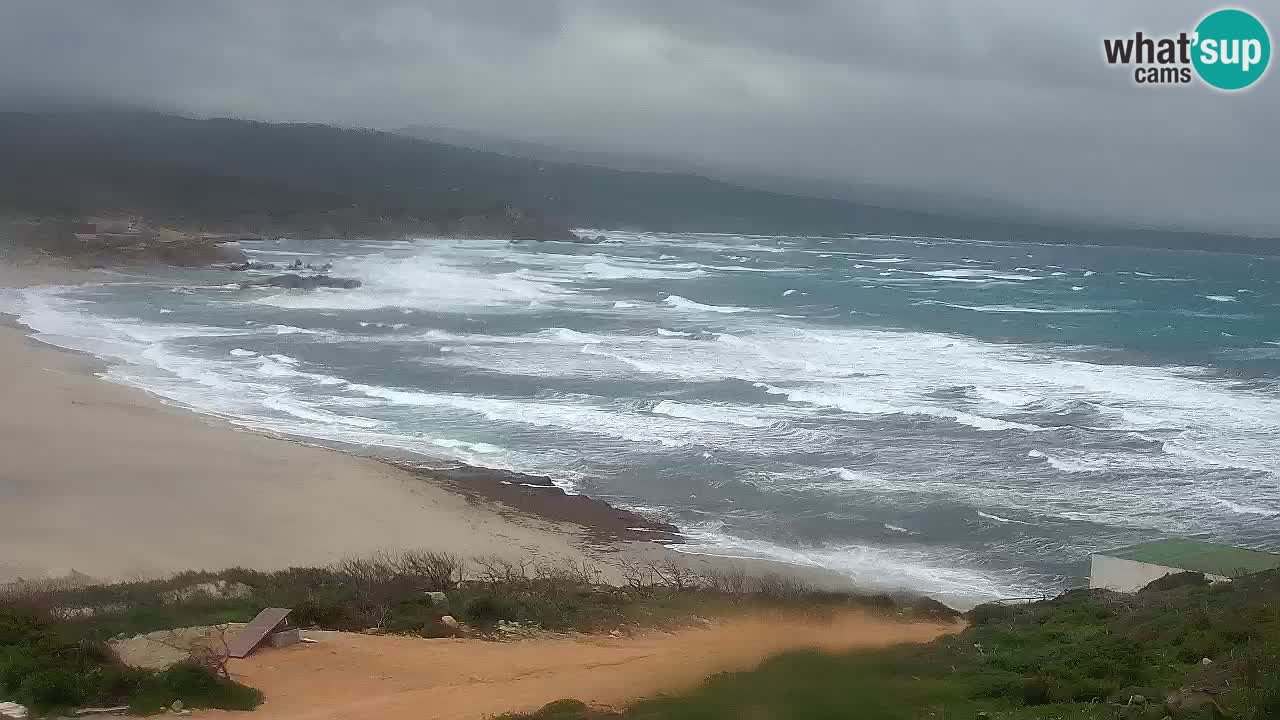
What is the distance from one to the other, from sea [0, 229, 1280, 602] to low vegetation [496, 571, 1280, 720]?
5896 millimetres

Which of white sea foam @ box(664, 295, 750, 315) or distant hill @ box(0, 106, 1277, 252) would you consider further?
distant hill @ box(0, 106, 1277, 252)

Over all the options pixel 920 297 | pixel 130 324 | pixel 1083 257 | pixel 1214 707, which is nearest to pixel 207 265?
pixel 130 324

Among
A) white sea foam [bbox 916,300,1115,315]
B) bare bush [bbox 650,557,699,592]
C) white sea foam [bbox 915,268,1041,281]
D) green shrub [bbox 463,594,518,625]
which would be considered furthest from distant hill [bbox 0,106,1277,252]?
green shrub [bbox 463,594,518,625]

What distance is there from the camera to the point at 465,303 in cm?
5150

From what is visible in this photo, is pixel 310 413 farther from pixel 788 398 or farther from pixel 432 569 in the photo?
pixel 432 569

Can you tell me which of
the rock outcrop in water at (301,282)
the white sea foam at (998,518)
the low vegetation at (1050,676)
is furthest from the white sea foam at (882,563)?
the rock outcrop in water at (301,282)

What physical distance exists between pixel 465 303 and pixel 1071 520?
36.2 metres

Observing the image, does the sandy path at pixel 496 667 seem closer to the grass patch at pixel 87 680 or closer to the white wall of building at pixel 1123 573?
the grass patch at pixel 87 680

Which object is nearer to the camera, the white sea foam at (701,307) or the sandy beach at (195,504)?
the sandy beach at (195,504)

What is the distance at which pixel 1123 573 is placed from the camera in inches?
583

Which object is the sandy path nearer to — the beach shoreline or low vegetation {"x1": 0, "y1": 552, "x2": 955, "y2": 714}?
low vegetation {"x1": 0, "y1": 552, "x2": 955, "y2": 714}

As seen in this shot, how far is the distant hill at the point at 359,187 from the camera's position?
272 feet

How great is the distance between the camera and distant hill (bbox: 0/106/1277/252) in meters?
83.0

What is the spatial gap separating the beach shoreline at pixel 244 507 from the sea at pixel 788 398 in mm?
1068
